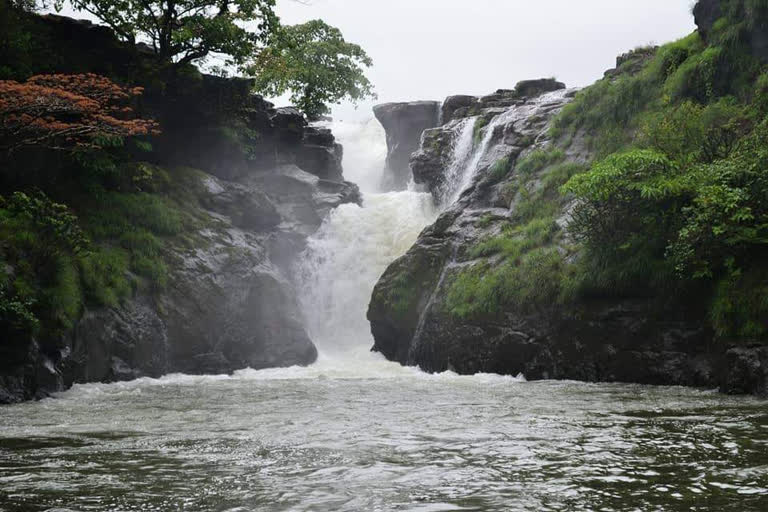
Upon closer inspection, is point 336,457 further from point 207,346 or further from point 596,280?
point 207,346

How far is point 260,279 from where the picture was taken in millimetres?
19453

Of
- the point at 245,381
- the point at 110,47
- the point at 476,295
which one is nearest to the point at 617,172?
the point at 476,295

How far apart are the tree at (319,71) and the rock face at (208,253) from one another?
11.6 meters

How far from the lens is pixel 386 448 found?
6.84m

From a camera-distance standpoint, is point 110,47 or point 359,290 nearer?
point 110,47

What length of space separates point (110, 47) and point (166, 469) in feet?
54.3

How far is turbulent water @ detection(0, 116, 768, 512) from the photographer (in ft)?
16.4

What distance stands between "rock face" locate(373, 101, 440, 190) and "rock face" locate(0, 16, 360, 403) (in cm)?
1404

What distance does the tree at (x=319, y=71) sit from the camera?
37312 mm

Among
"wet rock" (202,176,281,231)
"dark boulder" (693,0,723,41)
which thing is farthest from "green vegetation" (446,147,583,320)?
"wet rock" (202,176,281,231)

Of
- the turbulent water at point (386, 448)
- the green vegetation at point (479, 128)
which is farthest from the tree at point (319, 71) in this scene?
the turbulent water at point (386, 448)

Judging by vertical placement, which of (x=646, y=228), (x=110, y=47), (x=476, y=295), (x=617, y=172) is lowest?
(x=476, y=295)

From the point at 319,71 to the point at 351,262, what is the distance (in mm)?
17758

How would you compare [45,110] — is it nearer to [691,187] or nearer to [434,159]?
[691,187]
